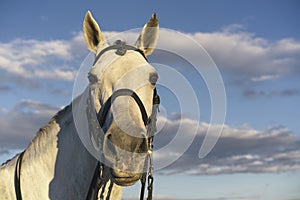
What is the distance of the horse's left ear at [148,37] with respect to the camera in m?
7.70

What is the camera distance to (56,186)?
23.4 feet

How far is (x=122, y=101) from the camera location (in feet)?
20.9

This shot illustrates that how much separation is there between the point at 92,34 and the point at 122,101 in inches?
74.5

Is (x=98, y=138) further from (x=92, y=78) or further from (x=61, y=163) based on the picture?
(x=61, y=163)

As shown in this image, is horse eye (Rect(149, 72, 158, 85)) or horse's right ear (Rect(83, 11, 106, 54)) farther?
horse's right ear (Rect(83, 11, 106, 54))

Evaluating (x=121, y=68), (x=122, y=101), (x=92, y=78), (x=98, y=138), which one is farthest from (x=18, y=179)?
(x=121, y=68)

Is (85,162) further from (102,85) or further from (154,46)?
(154,46)

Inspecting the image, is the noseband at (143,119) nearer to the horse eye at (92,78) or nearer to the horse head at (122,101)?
the horse head at (122,101)

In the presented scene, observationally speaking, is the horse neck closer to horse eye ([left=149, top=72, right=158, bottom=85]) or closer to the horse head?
the horse head

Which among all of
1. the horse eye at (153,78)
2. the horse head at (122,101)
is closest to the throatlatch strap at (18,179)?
the horse head at (122,101)

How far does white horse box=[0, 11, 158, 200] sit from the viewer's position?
6168mm

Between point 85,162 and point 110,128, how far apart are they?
1.10 m

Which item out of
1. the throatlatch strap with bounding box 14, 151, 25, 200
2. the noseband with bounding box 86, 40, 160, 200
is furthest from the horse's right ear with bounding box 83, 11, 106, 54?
the throatlatch strap with bounding box 14, 151, 25, 200

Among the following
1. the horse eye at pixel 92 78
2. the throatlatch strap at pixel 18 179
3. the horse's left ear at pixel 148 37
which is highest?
the horse's left ear at pixel 148 37
